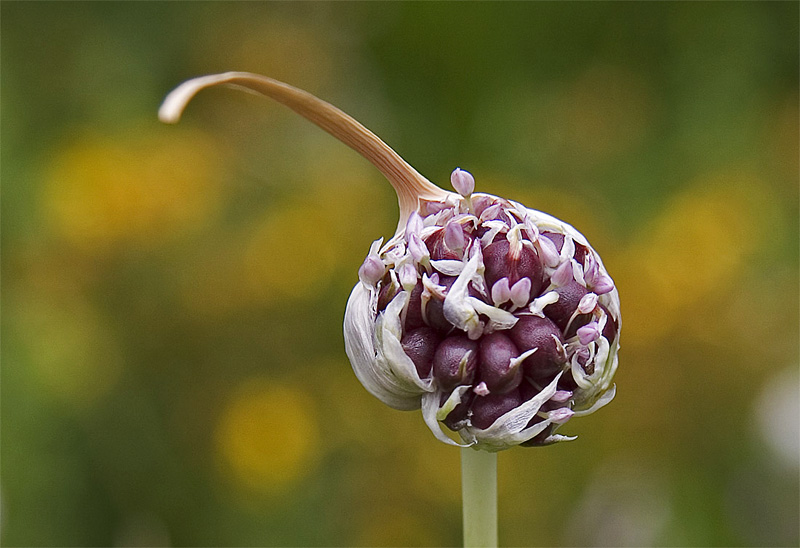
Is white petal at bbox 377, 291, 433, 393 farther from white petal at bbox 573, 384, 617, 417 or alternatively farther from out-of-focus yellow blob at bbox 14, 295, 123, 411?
out-of-focus yellow blob at bbox 14, 295, 123, 411

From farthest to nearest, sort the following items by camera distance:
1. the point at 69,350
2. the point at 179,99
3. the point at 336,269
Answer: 1. the point at 336,269
2. the point at 69,350
3. the point at 179,99

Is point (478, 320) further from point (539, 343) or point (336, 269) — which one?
point (336, 269)

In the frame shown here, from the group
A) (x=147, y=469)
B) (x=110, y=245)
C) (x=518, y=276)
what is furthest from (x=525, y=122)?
(x=518, y=276)

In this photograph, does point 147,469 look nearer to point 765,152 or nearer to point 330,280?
point 330,280

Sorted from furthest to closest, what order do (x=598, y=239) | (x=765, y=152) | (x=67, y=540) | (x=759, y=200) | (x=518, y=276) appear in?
(x=765, y=152)
(x=759, y=200)
(x=598, y=239)
(x=67, y=540)
(x=518, y=276)

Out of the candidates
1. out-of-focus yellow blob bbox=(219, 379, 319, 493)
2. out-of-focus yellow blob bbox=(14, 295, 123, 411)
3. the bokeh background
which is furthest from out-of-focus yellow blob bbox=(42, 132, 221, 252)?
out-of-focus yellow blob bbox=(219, 379, 319, 493)

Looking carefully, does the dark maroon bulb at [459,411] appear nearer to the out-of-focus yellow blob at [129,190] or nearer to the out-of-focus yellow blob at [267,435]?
the out-of-focus yellow blob at [267,435]

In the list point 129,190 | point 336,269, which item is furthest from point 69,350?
point 336,269
